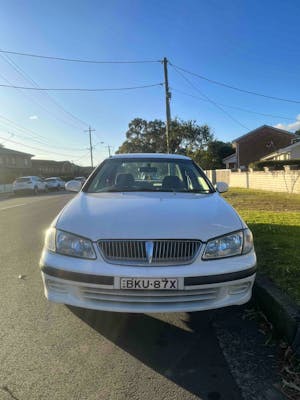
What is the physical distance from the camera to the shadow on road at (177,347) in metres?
2.42

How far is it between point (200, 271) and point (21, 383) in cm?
147

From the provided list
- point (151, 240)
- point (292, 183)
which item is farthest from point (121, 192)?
point (292, 183)

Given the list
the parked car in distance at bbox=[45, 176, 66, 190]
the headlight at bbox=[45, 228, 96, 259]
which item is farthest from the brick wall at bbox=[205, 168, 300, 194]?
the parked car in distance at bbox=[45, 176, 66, 190]

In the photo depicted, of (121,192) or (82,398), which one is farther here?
(121,192)

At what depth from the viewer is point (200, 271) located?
274 cm

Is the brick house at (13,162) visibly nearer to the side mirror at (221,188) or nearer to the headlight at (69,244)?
the side mirror at (221,188)

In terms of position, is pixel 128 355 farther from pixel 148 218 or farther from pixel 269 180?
pixel 269 180

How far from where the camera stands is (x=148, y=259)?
9.03ft

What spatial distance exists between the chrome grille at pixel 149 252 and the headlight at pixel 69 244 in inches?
4.7

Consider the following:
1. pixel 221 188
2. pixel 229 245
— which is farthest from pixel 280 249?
pixel 229 245

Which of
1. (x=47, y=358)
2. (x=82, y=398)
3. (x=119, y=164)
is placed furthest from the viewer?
(x=119, y=164)

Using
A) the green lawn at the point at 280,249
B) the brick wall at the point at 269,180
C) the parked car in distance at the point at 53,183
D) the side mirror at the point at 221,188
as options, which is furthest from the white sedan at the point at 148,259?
the parked car in distance at the point at 53,183

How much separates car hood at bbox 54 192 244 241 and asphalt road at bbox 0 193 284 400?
903 mm

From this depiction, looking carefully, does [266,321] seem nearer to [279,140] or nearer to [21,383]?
[21,383]
